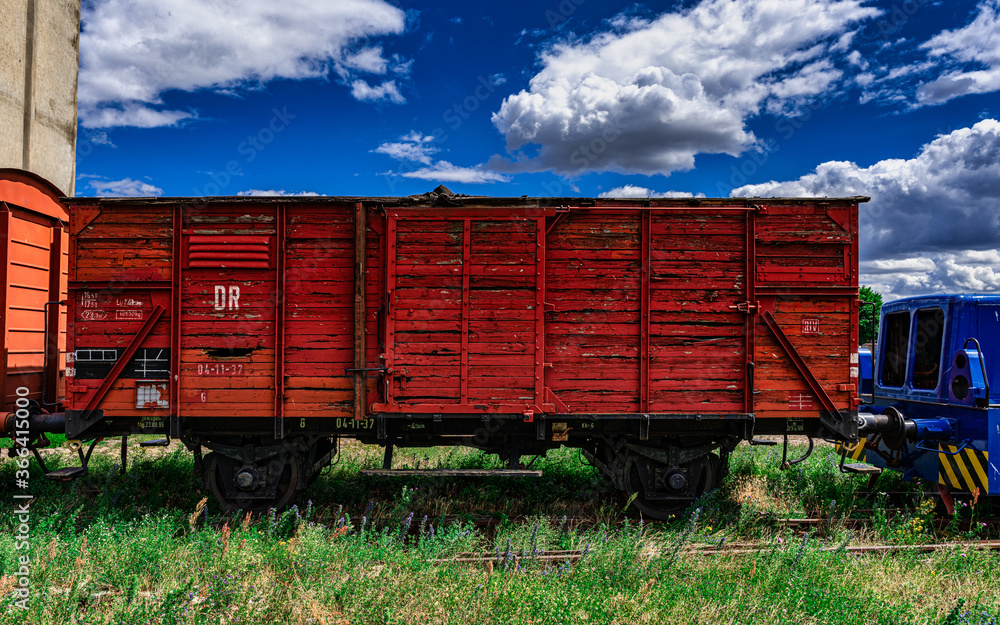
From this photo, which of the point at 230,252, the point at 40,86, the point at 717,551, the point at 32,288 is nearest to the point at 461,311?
the point at 230,252

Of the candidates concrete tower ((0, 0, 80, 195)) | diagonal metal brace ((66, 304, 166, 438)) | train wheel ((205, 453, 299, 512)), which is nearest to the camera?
diagonal metal brace ((66, 304, 166, 438))

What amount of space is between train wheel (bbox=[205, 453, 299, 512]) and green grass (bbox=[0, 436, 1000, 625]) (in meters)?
0.32

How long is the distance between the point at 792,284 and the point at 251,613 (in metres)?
6.54

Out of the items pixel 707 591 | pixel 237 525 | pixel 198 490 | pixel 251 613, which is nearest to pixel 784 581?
pixel 707 591

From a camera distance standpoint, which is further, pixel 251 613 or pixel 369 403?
pixel 369 403

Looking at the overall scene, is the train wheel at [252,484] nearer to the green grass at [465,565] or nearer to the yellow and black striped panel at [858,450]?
the green grass at [465,565]

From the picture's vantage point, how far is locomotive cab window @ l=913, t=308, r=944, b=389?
266 inches

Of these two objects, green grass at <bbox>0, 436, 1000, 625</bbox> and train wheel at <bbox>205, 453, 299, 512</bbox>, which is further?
train wheel at <bbox>205, 453, 299, 512</bbox>

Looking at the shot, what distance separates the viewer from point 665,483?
6336mm

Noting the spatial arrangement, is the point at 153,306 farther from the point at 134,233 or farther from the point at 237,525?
the point at 237,525

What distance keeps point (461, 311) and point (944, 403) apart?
6312 millimetres

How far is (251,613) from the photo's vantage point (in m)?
3.91

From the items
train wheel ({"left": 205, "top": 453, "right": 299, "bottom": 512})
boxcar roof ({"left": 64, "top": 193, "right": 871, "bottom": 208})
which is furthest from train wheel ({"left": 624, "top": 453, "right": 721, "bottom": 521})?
train wheel ({"left": 205, "top": 453, "right": 299, "bottom": 512})

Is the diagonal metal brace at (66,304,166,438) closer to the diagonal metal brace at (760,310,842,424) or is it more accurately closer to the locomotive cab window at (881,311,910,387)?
the diagonal metal brace at (760,310,842,424)
